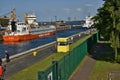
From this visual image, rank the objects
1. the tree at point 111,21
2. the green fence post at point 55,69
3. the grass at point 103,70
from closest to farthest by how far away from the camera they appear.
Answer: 1. the green fence post at point 55,69
2. the grass at point 103,70
3. the tree at point 111,21

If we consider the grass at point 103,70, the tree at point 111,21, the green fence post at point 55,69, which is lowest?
the grass at point 103,70

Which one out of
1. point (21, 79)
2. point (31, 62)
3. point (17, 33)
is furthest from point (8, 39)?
point (21, 79)

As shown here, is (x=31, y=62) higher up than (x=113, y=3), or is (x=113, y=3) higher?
(x=113, y=3)

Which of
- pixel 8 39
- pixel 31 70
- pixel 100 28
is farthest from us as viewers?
pixel 8 39

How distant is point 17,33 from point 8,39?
4.61 m

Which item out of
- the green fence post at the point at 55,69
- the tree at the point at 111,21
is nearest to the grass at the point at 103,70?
the tree at the point at 111,21

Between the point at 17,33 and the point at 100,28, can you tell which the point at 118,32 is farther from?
the point at 17,33

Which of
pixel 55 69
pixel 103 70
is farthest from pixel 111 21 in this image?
pixel 55 69

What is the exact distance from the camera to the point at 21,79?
2514 centimetres

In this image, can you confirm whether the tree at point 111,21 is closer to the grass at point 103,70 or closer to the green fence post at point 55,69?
the grass at point 103,70

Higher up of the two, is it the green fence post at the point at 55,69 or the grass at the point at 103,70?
the green fence post at the point at 55,69

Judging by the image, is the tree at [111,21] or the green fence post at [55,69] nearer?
the green fence post at [55,69]

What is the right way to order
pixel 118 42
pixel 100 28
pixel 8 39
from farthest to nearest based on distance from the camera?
1. pixel 8 39
2. pixel 100 28
3. pixel 118 42

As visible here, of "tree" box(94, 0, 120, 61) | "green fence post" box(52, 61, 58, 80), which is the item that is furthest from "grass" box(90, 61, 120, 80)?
"green fence post" box(52, 61, 58, 80)
